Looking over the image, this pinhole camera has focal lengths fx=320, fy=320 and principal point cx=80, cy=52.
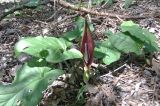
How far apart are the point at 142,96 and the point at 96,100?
27 centimetres

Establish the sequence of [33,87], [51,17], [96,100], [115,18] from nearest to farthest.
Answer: [33,87] → [96,100] → [115,18] → [51,17]

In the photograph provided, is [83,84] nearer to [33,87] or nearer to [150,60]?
[33,87]

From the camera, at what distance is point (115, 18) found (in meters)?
2.48

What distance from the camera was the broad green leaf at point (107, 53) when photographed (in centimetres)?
190

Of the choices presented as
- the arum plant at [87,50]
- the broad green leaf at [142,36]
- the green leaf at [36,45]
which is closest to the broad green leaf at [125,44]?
the broad green leaf at [142,36]

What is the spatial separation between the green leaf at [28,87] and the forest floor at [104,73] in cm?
16

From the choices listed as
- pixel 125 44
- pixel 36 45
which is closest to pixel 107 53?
pixel 125 44

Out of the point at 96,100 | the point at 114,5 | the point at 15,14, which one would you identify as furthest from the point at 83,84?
the point at 15,14

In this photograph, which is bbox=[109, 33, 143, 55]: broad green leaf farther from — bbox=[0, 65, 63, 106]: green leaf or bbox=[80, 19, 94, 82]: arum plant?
bbox=[0, 65, 63, 106]: green leaf

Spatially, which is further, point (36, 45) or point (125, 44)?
point (125, 44)

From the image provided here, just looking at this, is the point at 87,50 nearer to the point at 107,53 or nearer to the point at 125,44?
the point at 107,53

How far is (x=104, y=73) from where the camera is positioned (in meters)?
1.98

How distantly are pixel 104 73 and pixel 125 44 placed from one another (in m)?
0.22

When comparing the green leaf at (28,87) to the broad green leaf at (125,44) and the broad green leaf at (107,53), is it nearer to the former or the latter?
the broad green leaf at (107,53)
